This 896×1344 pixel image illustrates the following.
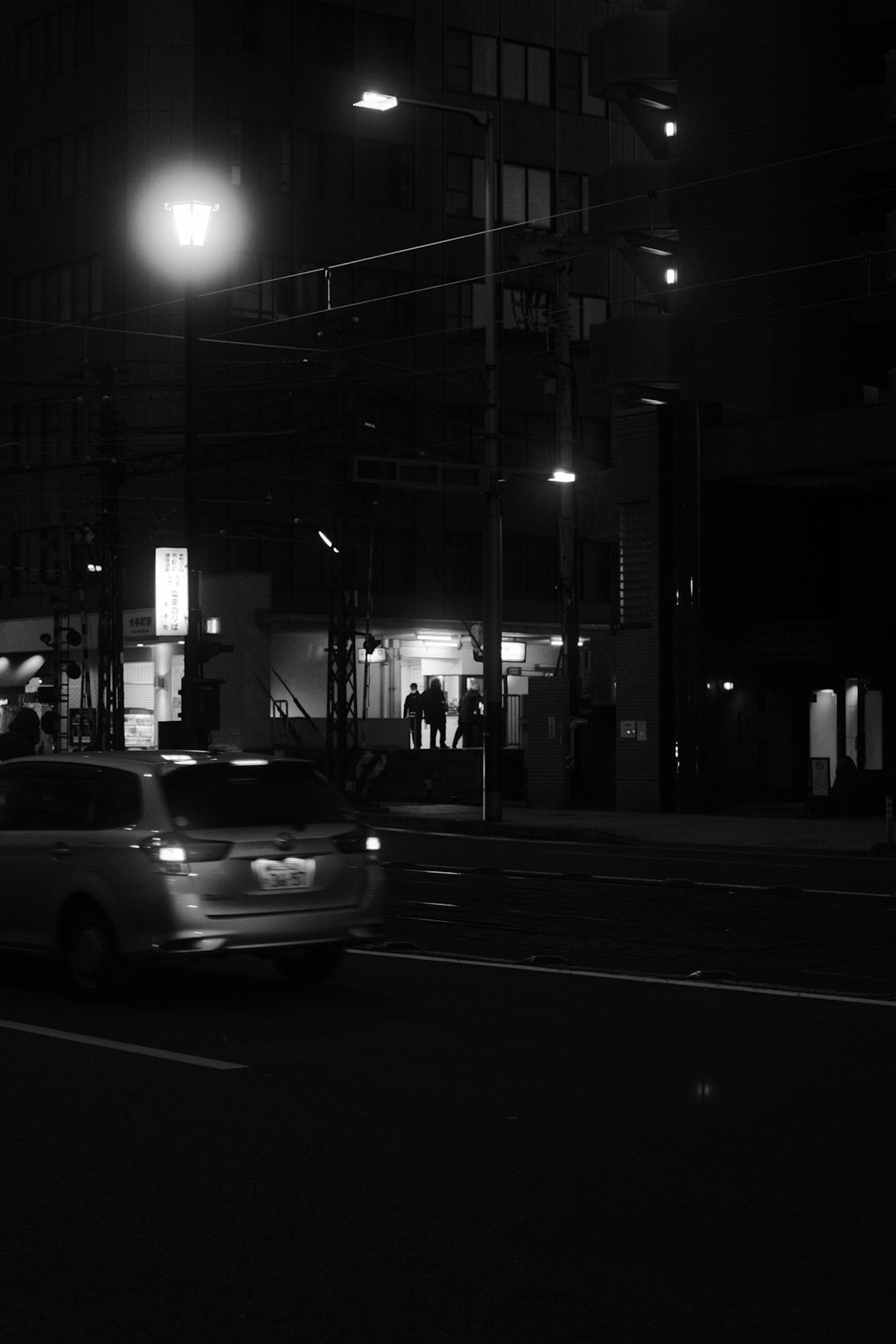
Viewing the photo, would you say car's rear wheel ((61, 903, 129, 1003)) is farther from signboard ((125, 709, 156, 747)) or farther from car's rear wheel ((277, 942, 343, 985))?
signboard ((125, 709, 156, 747))

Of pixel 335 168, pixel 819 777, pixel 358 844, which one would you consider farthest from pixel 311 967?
pixel 335 168

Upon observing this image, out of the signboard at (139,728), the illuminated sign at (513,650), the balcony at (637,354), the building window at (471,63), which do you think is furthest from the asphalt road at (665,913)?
the building window at (471,63)

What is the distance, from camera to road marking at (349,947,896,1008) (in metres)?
11.6

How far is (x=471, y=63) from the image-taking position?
210 feet

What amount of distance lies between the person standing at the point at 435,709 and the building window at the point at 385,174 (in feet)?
71.3

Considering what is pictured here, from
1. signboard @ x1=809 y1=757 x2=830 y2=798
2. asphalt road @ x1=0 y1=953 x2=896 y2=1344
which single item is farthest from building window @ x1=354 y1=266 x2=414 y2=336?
asphalt road @ x1=0 y1=953 x2=896 y2=1344

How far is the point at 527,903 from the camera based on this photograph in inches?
707

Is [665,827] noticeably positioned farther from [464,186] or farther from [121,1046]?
[464,186]

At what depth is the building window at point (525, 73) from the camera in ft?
213

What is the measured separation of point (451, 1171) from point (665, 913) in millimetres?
9831

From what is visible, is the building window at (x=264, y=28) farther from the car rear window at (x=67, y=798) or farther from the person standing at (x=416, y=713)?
the car rear window at (x=67, y=798)

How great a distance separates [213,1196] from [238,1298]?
1.21 metres

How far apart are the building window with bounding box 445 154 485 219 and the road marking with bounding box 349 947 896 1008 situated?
170ft

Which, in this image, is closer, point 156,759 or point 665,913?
point 156,759
